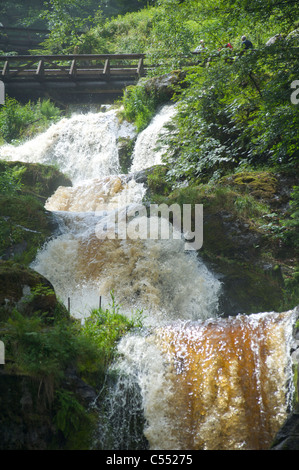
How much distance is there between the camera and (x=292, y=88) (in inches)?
316

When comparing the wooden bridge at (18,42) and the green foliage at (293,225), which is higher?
the wooden bridge at (18,42)

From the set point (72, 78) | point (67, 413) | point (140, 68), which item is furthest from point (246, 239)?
point (72, 78)

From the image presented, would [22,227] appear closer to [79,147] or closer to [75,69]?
[79,147]

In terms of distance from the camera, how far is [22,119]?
60.1ft

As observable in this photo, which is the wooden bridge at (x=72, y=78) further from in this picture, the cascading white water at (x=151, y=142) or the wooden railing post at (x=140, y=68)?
the cascading white water at (x=151, y=142)

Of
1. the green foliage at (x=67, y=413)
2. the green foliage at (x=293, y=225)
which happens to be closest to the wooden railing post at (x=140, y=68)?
the green foliage at (x=293, y=225)

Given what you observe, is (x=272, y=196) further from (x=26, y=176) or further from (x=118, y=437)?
(x=26, y=176)

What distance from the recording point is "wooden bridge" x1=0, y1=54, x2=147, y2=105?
747 inches

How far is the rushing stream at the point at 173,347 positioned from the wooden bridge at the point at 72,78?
11402 mm

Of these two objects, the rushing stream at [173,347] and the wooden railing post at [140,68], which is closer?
the rushing stream at [173,347]

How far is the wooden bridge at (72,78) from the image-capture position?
62.2 feet

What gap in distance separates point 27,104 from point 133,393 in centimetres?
1740

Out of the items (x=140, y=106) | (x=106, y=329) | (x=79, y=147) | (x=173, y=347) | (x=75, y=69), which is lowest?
(x=173, y=347)

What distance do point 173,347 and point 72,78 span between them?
16389mm
